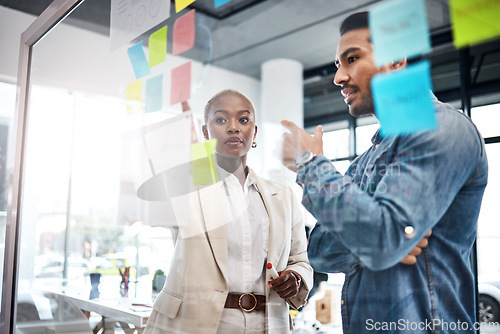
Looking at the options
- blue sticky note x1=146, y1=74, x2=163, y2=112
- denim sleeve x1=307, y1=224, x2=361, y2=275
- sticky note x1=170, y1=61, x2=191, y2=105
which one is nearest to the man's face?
denim sleeve x1=307, y1=224, x2=361, y2=275

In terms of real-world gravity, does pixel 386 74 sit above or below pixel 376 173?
above

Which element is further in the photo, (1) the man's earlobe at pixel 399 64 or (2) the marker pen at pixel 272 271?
(2) the marker pen at pixel 272 271

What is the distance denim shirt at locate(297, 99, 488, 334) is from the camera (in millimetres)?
693

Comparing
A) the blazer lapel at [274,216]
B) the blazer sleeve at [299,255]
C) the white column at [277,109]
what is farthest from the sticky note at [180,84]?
the blazer sleeve at [299,255]

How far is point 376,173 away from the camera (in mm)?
775

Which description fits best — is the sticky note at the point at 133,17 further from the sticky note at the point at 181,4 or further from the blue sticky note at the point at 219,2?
the blue sticky note at the point at 219,2

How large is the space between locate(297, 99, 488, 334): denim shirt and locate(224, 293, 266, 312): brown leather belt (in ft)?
0.81

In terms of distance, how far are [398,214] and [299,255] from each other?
30cm

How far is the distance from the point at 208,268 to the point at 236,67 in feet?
1.64

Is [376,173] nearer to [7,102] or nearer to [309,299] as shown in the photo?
[309,299]

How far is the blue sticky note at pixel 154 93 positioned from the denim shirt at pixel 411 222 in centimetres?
69

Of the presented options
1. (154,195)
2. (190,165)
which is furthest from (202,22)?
(154,195)

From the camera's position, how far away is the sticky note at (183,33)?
1.26 meters

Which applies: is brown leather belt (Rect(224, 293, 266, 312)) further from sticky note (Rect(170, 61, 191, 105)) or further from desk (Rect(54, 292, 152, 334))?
sticky note (Rect(170, 61, 191, 105))
